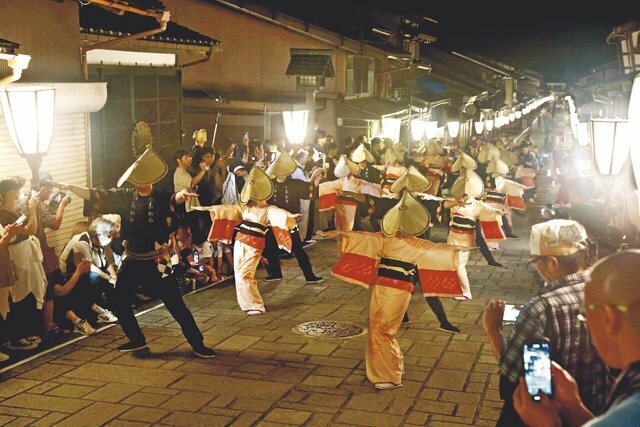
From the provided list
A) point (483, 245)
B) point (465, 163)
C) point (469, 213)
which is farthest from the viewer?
point (465, 163)

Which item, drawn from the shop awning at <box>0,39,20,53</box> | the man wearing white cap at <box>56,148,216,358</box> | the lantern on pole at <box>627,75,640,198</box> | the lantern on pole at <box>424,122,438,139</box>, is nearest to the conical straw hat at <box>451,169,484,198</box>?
the man wearing white cap at <box>56,148,216,358</box>

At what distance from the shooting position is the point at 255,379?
30.0ft

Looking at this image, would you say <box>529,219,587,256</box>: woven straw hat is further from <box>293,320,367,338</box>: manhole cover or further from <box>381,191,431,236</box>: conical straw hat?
<box>293,320,367,338</box>: manhole cover

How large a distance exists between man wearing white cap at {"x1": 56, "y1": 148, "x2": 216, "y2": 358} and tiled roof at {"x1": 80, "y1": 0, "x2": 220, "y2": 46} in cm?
357

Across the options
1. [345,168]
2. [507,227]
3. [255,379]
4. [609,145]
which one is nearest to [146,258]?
[255,379]

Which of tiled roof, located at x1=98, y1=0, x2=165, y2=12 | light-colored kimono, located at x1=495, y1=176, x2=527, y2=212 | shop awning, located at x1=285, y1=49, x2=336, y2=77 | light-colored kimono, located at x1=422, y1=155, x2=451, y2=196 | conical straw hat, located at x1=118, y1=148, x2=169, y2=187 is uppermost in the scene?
tiled roof, located at x1=98, y1=0, x2=165, y2=12

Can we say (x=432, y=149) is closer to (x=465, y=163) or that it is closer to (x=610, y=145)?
(x=465, y=163)

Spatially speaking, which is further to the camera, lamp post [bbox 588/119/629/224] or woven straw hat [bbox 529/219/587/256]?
lamp post [bbox 588/119/629/224]

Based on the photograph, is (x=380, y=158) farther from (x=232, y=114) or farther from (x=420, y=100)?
(x=420, y=100)

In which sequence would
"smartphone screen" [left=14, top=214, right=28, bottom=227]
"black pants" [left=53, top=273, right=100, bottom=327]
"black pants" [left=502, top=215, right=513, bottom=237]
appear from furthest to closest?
"black pants" [left=502, top=215, right=513, bottom=237], "black pants" [left=53, top=273, right=100, bottom=327], "smartphone screen" [left=14, top=214, right=28, bottom=227]

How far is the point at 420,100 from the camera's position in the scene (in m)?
37.7

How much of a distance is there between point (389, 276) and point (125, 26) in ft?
25.9

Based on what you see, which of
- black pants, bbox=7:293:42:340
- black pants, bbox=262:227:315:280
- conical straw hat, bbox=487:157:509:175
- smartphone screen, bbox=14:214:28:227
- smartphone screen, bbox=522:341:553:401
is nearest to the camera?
smartphone screen, bbox=522:341:553:401

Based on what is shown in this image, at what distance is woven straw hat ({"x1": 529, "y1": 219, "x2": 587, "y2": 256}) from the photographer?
5.07 m
